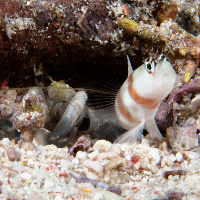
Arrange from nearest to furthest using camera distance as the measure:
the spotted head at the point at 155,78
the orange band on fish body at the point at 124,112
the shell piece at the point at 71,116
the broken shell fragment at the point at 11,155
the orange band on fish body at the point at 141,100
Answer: the broken shell fragment at the point at 11,155 → the spotted head at the point at 155,78 → the orange band on fish body at the point at 141,100 → the orange band on fish body at the point at 124,112 → the shell piece at the point at 71,116

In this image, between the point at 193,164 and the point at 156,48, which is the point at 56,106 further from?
the point at 193,164

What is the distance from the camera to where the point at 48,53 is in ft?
9.76

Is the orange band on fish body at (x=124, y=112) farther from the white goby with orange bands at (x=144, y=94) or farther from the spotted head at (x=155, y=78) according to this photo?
the spotted head at (x=155, y=78)

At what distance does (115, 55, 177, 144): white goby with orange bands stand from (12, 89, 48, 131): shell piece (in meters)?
0.98

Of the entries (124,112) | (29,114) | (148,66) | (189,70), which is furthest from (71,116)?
(189,70)

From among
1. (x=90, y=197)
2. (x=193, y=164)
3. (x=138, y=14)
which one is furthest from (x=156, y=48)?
(x=90, y=197)

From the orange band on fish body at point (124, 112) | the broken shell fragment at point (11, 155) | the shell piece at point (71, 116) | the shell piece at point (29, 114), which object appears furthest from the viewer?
the shell piece at point (71, 116)

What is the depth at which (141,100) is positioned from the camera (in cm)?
241

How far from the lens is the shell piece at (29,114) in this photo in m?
2.62

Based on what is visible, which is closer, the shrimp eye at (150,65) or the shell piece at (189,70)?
the shrimp eye at (150,65)

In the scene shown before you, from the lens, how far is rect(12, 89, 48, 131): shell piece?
2619 mm

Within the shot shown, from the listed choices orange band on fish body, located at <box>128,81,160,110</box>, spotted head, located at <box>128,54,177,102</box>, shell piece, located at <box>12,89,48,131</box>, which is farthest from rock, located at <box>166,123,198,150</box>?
shell piece, located at <box>12,89,48,131</box>

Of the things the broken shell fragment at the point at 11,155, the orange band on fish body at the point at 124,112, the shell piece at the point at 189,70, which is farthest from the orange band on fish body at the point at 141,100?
the broken shell fragment at the point at 11,155

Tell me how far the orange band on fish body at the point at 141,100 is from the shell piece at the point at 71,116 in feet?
3.80
